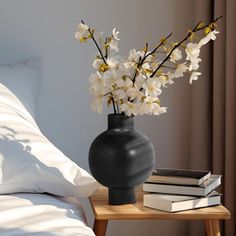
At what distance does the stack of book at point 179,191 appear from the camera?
190cm

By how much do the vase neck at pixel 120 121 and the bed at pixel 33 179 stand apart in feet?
0.60

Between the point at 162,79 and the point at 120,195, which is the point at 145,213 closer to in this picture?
the point at 120,195

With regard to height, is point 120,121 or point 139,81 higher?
point 139,81

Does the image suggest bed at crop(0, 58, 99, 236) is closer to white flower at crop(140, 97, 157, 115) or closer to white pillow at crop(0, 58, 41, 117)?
white pillow at crop(0, 58, 41, 117)

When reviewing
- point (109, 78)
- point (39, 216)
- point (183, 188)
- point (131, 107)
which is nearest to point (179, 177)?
point (183, 188)

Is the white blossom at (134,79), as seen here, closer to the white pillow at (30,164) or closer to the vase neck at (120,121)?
the vase neck at (120,121)

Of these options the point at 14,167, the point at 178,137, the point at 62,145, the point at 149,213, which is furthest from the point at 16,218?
the point at 178,137

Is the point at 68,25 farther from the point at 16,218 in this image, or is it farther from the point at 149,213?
the point at 16,218

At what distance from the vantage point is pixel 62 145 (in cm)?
263

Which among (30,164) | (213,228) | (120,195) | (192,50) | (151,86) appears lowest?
(213,228)

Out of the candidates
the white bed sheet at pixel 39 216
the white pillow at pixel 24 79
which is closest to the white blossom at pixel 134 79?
the white bed sheet at pixel 39 216

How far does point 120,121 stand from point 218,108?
28.7 inches

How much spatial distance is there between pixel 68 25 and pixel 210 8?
59cm

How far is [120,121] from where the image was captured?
1944mm
